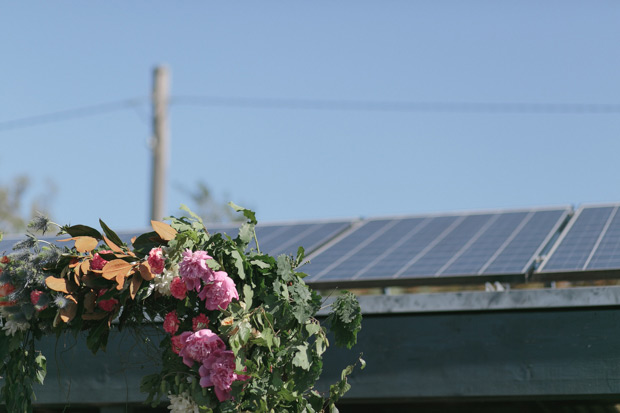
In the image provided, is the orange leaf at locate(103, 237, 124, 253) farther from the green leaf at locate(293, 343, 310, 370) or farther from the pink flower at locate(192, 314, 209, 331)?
the green leaf at locate(293, 343, 310, 370)

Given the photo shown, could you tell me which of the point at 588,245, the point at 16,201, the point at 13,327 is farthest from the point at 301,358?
the point at 16,201

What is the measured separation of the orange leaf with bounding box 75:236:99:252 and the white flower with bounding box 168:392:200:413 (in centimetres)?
82

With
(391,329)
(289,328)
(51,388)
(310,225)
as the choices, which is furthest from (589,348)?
(310,225)

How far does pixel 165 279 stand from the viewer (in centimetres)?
399

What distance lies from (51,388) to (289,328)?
3.21 m

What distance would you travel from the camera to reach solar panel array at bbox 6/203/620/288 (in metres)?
6.45

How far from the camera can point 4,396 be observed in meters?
4.30

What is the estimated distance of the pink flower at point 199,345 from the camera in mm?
3892

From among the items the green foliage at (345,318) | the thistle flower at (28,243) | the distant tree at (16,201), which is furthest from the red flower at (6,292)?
the distant tree at (16,201)

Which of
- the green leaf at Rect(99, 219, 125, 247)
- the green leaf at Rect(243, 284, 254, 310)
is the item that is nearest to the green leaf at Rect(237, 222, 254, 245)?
the green leaf at Rect(243, 284, 254, 310)

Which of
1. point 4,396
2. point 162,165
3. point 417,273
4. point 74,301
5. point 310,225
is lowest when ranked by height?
point 4,396

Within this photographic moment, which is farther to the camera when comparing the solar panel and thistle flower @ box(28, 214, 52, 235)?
the solar panel

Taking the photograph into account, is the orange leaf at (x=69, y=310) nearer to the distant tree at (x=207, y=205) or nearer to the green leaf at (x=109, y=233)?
the green leaf at (x=109, y=233)

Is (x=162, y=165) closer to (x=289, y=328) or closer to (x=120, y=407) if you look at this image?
(x=120, y=407)
